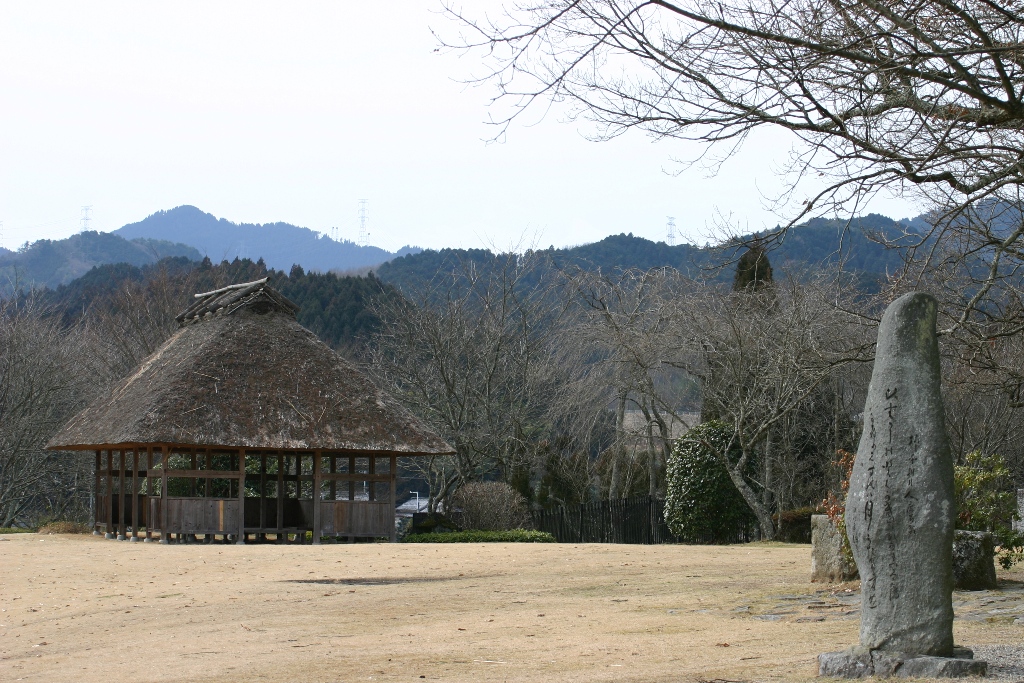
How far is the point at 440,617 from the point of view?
11.0 metres

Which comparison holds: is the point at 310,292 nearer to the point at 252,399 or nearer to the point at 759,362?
the point at 252,399

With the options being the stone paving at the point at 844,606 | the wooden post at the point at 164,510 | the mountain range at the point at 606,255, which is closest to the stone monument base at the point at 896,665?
the stone paving at the point at 844,606

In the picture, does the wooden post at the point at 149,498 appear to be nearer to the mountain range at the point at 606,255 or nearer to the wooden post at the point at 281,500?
the wooden post at the point at 281,500

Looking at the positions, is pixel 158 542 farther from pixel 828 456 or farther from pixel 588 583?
pixel 828 456

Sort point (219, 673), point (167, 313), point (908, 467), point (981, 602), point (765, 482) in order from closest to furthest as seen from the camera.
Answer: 1. point (908, 467)
2. point (219, 673)
3. point (981, 602)
4. point (765, 482)
5. point (167, 313)

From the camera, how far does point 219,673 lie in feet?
26.2

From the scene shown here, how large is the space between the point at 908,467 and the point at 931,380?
576mm

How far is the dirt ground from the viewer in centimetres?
804

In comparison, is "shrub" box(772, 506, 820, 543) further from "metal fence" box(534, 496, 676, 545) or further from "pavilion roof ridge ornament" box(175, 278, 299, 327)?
"pavilion roof ridge ornament" box(175, 278, 299, 327)

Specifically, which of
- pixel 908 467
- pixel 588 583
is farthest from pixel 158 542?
pixel 908 467

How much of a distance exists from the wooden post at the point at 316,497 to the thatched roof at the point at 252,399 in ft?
2.41

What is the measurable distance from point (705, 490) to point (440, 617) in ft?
46.6

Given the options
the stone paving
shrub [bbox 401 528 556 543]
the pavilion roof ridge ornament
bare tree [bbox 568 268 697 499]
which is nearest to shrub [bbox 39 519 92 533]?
the pavilion roof ridge ornament

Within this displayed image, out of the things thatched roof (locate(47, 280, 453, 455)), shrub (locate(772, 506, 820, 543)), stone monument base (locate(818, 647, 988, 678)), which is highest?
thatched roof (locate(47, 280, 453, 455))
